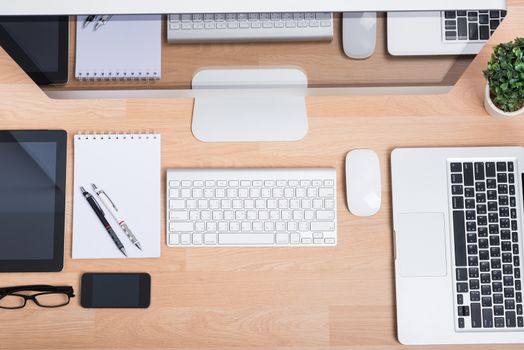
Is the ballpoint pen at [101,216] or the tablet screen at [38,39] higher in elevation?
the tablet screen at [38,39]

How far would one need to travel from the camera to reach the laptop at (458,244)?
37.7 inches

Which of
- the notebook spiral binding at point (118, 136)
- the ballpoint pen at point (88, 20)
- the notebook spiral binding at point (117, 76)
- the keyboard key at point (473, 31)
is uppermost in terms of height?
the keyboard key at point (473, 31)

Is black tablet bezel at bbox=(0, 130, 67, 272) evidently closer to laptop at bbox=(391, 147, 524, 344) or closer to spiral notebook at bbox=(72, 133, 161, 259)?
spiral notebook at bbox=(72, 133, 161, 259)

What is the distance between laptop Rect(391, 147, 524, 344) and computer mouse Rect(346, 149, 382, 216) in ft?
0.11

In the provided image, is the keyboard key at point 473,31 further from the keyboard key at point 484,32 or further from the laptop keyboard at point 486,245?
the laptop keyboard at point 486,245

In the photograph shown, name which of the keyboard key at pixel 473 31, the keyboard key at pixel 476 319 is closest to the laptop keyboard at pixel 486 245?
the keyboard key at pixel 476 319

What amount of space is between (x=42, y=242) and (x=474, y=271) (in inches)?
32.5

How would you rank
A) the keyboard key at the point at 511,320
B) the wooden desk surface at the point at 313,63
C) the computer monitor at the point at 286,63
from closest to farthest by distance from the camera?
the computer monitor at the point at 286,63
the wooden desk surface at the point at 313,63
the keyboard key at the point at 511,320

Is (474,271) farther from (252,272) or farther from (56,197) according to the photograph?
(56,197)

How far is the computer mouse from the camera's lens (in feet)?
3.27

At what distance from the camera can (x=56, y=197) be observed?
101 centimetres

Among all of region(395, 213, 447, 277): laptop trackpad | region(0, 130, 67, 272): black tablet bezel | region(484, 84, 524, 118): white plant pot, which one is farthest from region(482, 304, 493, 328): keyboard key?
region(0, 130, 67, 272): black tablet bezel

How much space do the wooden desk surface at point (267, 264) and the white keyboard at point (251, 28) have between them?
229mm

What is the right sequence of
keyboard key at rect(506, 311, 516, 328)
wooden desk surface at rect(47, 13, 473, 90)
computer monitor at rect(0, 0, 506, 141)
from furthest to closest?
keyboard key at rect(506, 311, 516, 328), wooden desk surface at rect(47, 13, 473, 90), computer monitor at rect(0, 0, 506, 141)
